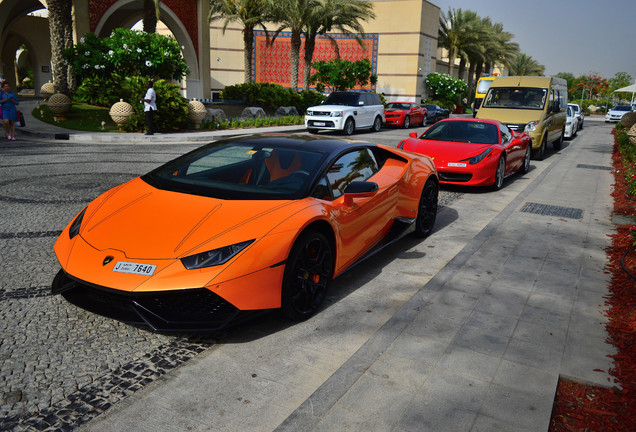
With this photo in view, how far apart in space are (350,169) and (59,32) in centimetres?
2097

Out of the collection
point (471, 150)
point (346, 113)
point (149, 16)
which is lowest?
point (471, 150)

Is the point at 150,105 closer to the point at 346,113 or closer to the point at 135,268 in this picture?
the point at 346,113

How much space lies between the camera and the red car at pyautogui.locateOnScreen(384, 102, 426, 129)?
28.3m

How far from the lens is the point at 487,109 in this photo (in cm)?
1562

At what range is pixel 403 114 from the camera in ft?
93.5

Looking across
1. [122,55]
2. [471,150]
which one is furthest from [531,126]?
[122,55]

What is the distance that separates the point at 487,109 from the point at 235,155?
1250 cm

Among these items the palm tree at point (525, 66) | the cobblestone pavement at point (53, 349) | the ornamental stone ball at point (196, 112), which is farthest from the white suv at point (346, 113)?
the palm tree at point (525, 66)

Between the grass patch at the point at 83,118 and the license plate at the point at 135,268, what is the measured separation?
17.1 metres

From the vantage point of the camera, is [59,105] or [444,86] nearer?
[59,105]

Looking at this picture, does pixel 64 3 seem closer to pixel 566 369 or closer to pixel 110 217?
pixel 110 217

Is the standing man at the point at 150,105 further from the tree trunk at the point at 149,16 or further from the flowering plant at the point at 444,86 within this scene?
the flowering plant at the point at 444,86

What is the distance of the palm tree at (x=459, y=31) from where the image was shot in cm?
4931

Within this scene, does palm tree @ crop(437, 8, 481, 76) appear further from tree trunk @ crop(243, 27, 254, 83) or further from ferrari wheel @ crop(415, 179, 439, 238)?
ferrari wheel @ crop(415, 179, 439, 238)
